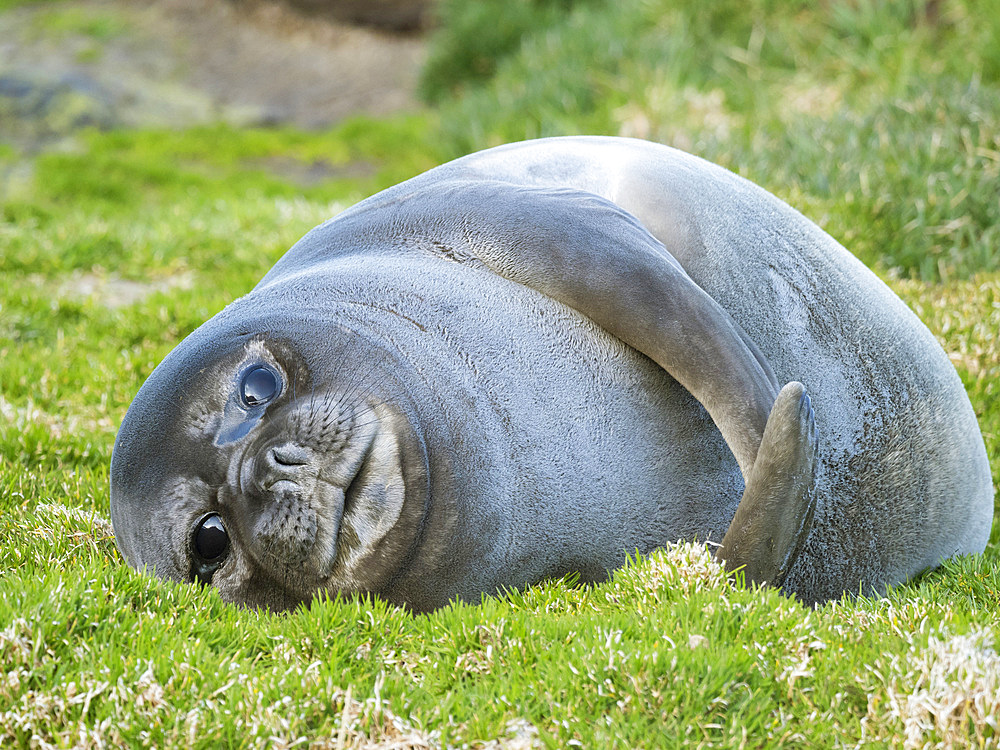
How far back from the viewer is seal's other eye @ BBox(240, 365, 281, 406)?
2.64m

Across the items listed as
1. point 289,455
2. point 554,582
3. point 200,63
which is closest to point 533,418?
point 554,582

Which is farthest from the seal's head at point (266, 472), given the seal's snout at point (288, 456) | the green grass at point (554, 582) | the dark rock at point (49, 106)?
the dark rock at point (49, 106)

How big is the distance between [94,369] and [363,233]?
243 cm

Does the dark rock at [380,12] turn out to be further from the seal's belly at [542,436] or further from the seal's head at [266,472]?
the seal's head at [266,472]

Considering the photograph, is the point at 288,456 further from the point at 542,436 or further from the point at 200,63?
the point at 200,63

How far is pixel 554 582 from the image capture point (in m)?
2.72

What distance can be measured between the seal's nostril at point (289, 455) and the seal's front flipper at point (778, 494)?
107 centimetres

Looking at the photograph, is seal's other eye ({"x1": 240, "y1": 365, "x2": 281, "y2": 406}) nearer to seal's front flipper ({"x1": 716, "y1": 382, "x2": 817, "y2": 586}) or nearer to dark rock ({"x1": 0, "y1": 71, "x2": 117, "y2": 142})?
seal's front flipper ({"x1": 716, "y1": 382, "x2": 817, "y2": 586})

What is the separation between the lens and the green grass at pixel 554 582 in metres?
2.06

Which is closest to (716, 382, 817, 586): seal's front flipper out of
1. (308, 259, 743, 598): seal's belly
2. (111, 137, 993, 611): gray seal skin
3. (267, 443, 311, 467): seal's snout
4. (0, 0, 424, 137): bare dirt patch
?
(111, 137, 993, 611): gray seal skin

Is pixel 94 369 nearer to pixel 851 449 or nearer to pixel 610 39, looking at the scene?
pixel 851 449

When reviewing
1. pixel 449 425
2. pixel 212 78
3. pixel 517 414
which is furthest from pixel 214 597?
pixel 212 78

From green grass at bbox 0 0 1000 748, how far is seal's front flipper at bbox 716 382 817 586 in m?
0.11

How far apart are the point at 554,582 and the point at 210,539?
90 centimetres
